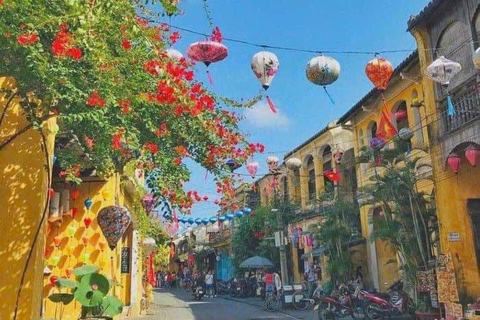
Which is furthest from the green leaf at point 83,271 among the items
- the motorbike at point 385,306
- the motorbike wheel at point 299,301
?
the motorbike wheel at point 299,301

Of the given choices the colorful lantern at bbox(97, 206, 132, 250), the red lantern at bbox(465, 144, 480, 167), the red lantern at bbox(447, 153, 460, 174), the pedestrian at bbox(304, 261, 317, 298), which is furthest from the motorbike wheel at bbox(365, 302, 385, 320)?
the colorful lantern at bbox(97, 206, 132, 250)

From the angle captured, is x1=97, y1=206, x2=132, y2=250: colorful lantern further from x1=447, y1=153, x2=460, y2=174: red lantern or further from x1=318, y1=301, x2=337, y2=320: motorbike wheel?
x1=447, y1=153, x2=460, y2=174: red lantern

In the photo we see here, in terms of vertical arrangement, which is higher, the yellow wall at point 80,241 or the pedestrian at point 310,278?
the yellow wall at point 80,241

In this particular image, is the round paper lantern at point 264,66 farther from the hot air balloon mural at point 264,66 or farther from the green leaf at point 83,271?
the green leaf at point 83,271

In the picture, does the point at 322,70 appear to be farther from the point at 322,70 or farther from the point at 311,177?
the point at 311,177

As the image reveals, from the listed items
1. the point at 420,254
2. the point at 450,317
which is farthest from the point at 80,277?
the point at 420,254

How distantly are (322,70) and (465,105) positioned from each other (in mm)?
5159

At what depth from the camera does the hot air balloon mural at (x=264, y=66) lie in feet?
27.4

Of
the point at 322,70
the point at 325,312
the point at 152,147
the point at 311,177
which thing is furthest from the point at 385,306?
the point at 311,177

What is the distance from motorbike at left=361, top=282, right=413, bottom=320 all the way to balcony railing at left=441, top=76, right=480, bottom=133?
494 centimetres

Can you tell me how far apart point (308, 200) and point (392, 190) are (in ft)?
44.5

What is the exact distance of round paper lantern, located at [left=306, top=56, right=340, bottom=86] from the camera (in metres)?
8.50

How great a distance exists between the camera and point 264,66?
836 cm

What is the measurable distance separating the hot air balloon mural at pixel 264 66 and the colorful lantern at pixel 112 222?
3963 mm
